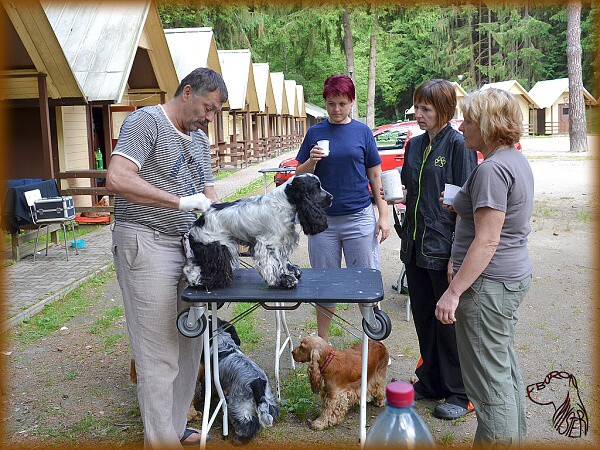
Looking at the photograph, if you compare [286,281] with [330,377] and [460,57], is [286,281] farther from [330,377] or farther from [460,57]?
[460,57]

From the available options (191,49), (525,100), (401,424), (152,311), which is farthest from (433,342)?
(525,100)

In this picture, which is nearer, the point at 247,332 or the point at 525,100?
the point at 247,332

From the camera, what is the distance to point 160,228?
307 cm

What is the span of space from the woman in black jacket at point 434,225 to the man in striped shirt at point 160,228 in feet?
4.50

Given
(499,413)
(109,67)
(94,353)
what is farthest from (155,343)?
(109,67)

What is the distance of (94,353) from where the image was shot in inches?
205

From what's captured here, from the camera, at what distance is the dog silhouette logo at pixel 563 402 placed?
3.69 meters

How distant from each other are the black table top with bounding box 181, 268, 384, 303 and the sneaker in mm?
1020

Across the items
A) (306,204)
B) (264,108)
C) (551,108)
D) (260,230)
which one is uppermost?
(551,108)

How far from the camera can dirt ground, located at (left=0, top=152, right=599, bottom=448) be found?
3.68 meters

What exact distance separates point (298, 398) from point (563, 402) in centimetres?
177

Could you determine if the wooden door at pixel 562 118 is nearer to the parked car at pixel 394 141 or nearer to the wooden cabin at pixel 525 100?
the wooden cabin at pixel 525 100

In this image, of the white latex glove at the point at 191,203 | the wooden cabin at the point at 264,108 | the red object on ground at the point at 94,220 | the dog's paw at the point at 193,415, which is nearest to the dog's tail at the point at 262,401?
the dog's paw at the point at 193,415

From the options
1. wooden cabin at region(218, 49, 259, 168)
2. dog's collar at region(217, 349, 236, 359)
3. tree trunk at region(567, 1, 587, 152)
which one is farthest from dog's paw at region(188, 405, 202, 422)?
tree trunk at region(567, 1, 587, 152)
